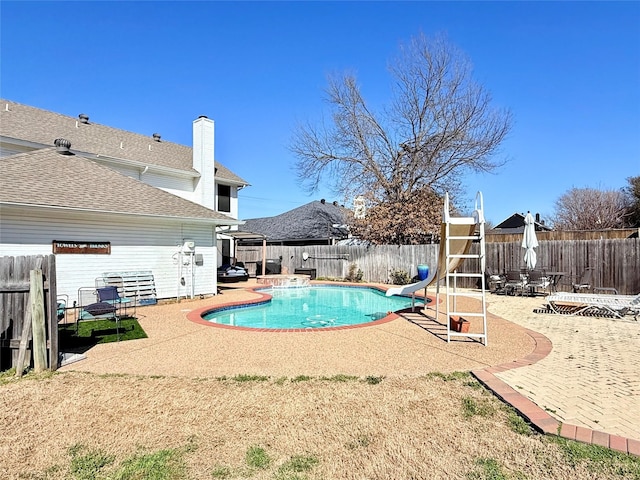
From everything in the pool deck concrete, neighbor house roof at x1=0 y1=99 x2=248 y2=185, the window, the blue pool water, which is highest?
neighbor house roof at x1=0 y1=99 x2=248 y2=185

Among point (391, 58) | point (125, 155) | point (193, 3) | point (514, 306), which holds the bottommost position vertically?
point (514, 306)

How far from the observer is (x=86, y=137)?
54.7ft

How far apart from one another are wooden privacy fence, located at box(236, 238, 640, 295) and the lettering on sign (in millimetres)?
12503

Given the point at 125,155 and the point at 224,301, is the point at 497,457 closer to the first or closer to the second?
the point at 224,301

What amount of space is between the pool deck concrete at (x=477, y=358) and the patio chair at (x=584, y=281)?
16.5ft

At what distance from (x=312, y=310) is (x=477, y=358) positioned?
709 cm

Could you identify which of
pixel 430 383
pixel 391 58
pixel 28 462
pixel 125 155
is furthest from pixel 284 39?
pixel 28 462

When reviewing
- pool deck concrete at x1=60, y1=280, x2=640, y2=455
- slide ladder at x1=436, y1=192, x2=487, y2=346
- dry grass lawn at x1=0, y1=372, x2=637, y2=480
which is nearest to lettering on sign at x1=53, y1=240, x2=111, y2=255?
pool deck concrete at x1=60, y1=280, x2=640, y2=455

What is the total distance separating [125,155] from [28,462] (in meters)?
16.4

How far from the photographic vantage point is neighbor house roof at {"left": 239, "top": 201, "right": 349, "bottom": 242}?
27.5 metres

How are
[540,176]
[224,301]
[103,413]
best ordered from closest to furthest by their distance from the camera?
1. [103,413]
2. [224,301]
3. [540,176]

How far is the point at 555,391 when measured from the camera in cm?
417

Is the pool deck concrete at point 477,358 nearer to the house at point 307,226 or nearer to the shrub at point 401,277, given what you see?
the shrub at point 401,277

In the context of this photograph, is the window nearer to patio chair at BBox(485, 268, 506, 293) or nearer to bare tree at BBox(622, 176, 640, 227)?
patio chair at BBox(485, 268, 506, 293)
